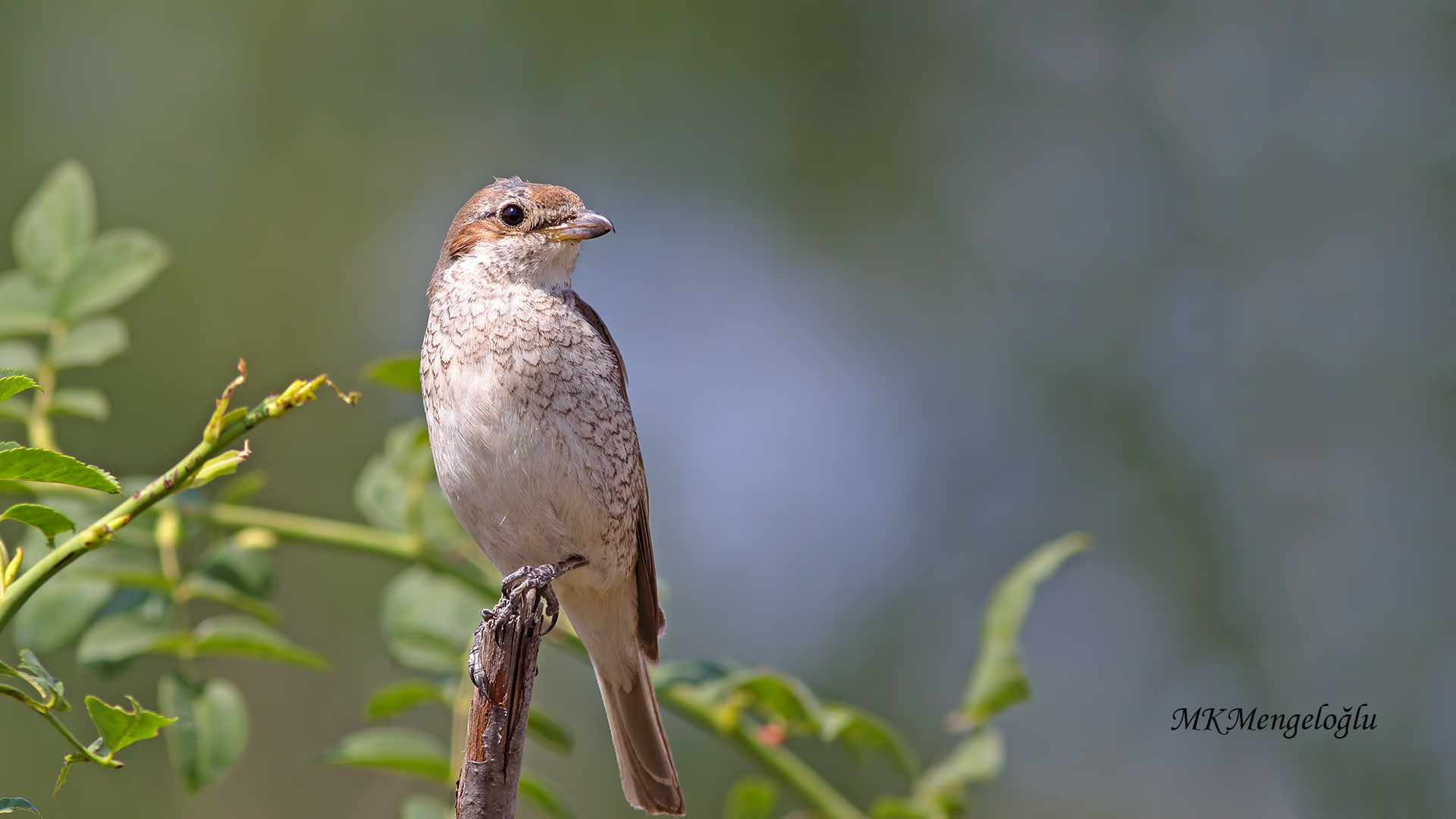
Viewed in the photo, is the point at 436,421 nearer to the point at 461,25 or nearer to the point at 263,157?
the point at 263,157

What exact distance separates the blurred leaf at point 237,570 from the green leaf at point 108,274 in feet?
2.19

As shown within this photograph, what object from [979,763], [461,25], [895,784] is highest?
[461,25]

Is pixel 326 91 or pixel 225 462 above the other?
pixel 326 91

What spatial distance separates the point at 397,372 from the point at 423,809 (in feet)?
3.47

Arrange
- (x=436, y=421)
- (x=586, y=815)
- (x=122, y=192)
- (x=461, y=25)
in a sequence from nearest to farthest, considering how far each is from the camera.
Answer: (x=436, y=421) < (x=586, y=815) < (x=122, y=192) < (x=461, y=25)

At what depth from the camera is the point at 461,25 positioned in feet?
30.7

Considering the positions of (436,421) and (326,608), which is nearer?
(436,421)

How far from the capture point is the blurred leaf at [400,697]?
2.77 m

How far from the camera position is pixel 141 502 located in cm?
145

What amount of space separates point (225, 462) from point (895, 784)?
6268 millimetres

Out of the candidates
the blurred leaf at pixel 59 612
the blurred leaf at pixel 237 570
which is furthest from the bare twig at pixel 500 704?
the blurred leaf at pixel 59 612

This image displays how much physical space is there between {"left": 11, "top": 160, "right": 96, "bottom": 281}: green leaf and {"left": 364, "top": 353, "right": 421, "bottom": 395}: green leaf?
76 centimetres

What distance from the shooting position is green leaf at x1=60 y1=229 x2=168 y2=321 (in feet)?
9.34

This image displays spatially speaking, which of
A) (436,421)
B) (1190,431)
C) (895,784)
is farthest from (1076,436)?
(436,421)
